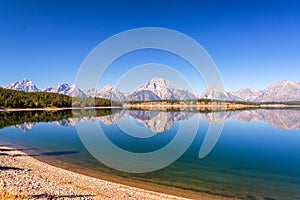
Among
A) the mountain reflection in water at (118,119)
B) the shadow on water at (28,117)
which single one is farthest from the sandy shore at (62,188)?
the shadow on water at (28,117)

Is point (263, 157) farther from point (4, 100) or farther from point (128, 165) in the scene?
point (4, 100)

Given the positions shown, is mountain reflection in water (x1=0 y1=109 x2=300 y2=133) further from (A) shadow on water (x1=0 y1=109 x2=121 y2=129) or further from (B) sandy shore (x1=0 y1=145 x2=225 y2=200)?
(B) sandy shore (x1=0 y1=145 x2=225 y2=200)

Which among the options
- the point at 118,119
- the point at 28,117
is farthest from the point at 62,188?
the point at 28,117

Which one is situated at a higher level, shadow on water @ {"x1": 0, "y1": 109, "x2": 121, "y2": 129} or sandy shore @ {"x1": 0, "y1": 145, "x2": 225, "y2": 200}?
shadow on water @ {"x1": 0, "y1": 109, "x2": 121, "y2": 129}

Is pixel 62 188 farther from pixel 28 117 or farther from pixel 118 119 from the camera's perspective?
pixel 28 117

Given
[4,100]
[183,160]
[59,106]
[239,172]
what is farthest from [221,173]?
[59,106]

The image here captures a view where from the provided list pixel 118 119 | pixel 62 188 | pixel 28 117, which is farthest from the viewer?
pixel 28 117

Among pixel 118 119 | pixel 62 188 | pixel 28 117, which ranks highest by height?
pixel 28 117

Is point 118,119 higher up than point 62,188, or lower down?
higher up

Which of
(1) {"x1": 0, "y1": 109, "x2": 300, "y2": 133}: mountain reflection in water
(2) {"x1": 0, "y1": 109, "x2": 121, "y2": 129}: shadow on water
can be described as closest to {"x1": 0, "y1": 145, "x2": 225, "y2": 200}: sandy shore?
(1) {"x1": 0, "y1": 109, "x2": 300, "y2": 133}: mountain reflection in water

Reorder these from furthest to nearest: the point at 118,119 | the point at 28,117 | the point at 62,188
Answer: the point at 28,117
the point at 118,119
the point at 62,188

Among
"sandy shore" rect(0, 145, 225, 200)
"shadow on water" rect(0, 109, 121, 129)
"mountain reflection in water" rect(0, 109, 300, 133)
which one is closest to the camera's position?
"sandy shore" rect(0, 145, 225, 200)

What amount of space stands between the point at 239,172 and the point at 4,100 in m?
152

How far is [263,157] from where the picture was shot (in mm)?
32062
